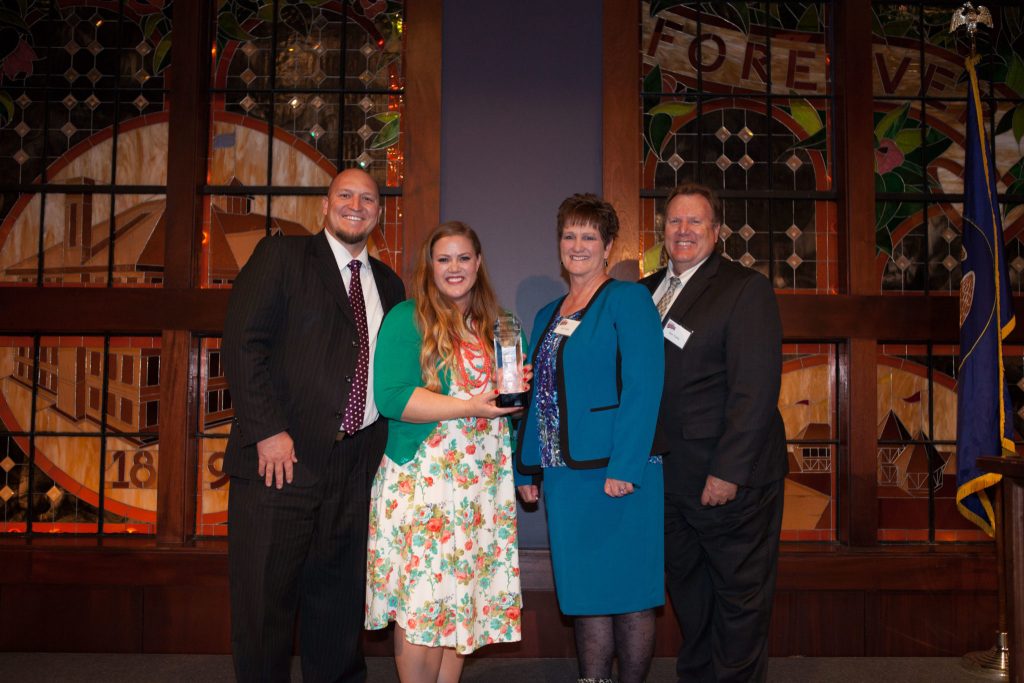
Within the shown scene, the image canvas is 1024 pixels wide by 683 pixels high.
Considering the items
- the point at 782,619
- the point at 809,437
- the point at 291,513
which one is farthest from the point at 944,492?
the point at 291,513

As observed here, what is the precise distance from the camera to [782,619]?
311 centimetres

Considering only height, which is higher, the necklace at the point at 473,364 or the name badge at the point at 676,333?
the name badge at the point at 676,333

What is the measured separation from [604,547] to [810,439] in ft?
5.40

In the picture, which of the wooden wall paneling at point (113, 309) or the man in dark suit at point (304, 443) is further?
the wooden wall paneling at point (113, 309)

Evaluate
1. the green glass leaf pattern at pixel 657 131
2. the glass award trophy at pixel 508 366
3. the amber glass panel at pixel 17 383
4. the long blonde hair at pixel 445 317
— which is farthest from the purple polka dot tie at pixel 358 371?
the amber glass panel at pixel 17 383

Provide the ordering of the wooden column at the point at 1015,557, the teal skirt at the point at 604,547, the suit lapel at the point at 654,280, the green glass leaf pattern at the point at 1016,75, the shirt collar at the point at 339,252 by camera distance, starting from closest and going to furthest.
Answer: the wooden column at the point at 1015,557 < the teal skirt at the point at 604,547 < the shirt collar at the point at 339,252 < the suit lapel at the point at 654,280 < the green glass leaf pattern at the point at 1016,75

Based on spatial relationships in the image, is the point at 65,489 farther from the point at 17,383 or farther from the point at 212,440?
the point at 212,440

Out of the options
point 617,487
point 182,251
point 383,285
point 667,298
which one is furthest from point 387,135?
point 617,487

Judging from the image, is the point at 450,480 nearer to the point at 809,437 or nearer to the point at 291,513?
the point at 291,513

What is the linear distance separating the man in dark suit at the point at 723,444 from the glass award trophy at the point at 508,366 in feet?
1.70

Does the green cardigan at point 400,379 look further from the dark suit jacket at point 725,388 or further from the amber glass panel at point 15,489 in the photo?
the amber glass panel at point 15,489

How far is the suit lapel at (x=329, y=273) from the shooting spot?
2297 millimetres

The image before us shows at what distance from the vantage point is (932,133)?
350 centimetres

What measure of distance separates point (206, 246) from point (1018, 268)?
3.79 m
